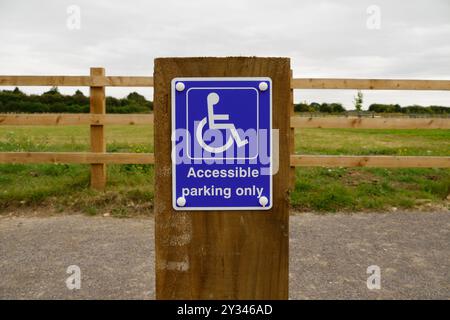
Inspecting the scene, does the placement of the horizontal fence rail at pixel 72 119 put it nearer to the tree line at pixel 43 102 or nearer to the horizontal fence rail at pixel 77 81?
the horizontal fence rail at pixel 77 81

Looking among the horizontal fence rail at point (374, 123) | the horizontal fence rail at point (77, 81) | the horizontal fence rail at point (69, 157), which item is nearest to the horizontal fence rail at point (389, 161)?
the horizontal fence rail at point (374, 123)

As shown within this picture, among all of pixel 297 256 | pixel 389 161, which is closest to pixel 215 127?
pixel 297 256

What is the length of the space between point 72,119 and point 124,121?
0.64 meters

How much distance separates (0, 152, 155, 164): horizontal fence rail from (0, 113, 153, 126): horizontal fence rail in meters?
0.39

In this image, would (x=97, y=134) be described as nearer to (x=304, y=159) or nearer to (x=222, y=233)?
(x=304, y=159)

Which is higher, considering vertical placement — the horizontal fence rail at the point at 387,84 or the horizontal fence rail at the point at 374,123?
the horizontal fence rail at the point at 387,84

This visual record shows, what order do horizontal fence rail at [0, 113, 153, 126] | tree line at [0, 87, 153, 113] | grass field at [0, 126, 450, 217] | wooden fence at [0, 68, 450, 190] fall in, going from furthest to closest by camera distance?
tree line at [0, 87, 153, 113], horizontal fence rail at [0, 113, 153, 126], wooden fence at [0, 68, 450, 190], grass field at [0, 126, 450, 217]

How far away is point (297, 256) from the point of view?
11.2ft

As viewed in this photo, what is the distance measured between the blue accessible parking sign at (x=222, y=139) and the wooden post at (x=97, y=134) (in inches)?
157

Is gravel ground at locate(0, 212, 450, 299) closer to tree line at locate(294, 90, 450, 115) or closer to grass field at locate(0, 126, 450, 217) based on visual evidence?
grass field at locate(0, 126, 450, 217)

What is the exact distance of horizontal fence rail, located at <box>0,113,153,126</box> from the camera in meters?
5.04

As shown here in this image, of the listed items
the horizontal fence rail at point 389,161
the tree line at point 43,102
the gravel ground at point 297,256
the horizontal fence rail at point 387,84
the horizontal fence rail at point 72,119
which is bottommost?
the gravel ground at point 297,256

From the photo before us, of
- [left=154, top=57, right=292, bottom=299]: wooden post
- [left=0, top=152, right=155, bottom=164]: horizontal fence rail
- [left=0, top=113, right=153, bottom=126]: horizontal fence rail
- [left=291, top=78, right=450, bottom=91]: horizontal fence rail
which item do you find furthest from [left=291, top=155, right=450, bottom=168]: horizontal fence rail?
[left=154, top=57, right=292, bottom=299]: wooden post

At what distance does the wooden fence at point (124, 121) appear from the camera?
194 inches
